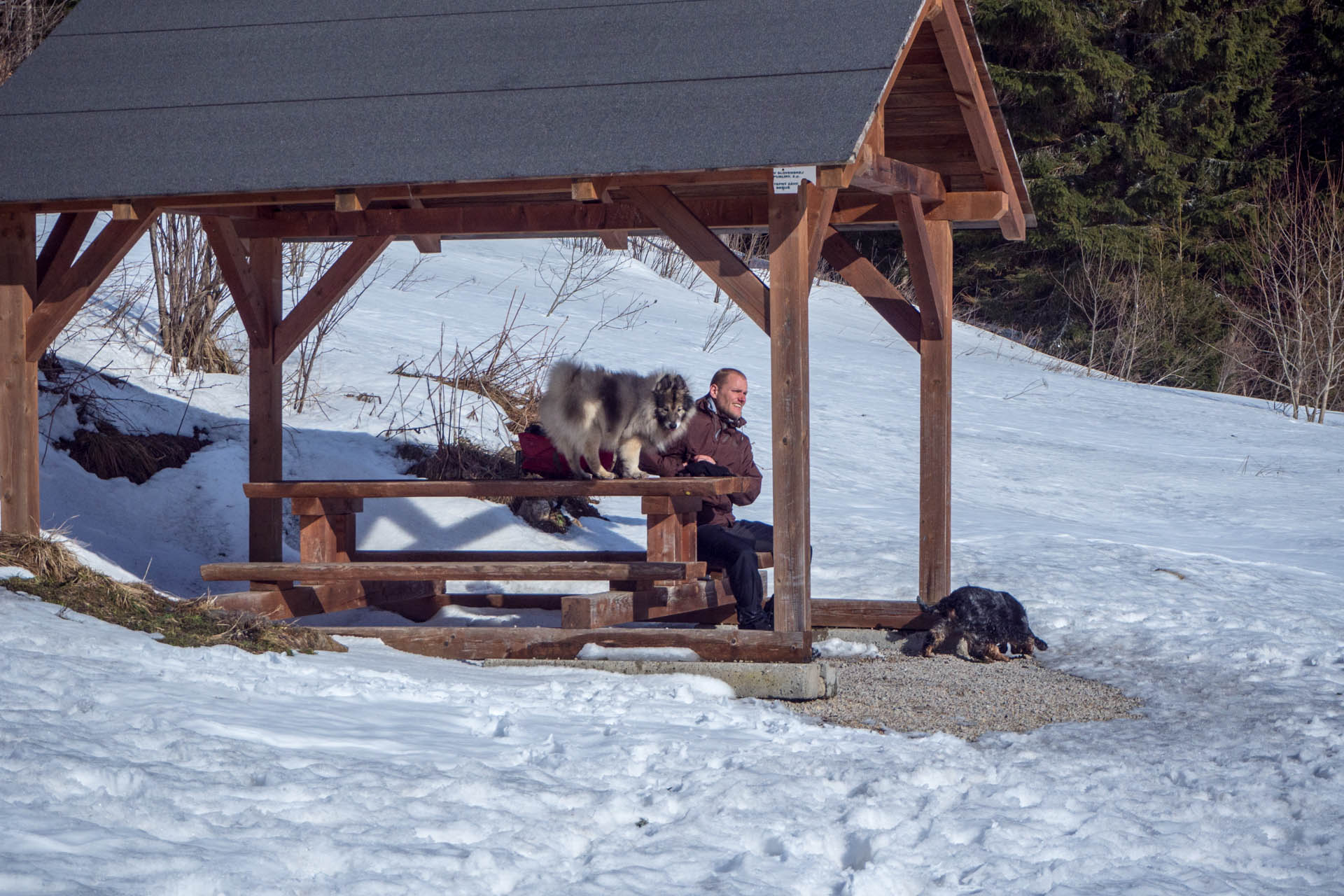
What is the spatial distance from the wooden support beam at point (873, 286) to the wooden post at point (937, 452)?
0.08 m

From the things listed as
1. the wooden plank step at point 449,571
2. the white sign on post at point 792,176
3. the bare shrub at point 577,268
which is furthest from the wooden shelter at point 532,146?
the bare shrub at point 577,268

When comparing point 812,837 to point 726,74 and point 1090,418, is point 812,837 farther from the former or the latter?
point 1090,418

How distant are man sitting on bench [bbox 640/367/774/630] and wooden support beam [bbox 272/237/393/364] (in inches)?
84.5

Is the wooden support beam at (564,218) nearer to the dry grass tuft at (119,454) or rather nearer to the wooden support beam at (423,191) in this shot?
the wooden support beam at (423,191)

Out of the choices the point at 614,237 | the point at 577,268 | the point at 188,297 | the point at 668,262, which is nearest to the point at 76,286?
the point at 614,237

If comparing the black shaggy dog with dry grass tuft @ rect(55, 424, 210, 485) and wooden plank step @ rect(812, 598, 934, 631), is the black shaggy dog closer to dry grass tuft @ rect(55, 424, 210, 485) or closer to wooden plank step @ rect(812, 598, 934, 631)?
wooden plank step @ rect(812, 598, 934, 631)

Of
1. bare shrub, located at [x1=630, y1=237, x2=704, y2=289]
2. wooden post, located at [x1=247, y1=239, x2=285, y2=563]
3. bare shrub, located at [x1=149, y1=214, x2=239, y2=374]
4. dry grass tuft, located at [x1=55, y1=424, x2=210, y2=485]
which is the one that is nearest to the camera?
wooden post, located at [x1=247, y1=239, x2=285, y2=563]

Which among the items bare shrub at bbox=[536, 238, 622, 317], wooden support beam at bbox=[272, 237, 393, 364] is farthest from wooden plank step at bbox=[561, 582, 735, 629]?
bare shrub at bbox=[536, 238, 622, 317]

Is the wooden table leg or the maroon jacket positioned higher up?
the maroon jacket

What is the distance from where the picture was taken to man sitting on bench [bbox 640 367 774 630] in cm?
731

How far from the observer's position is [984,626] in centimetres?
723

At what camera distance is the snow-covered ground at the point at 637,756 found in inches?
135

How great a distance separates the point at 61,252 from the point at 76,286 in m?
0.26

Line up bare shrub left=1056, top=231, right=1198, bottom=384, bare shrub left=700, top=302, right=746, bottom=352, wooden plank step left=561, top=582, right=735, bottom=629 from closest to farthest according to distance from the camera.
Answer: wooden plank step left=561, top=582, right=735, bottom=629 < bare shrub left=700, top=302, right=746, bottom=352 < bare shrub left=1056, top=231, right=1198, bottom=384
